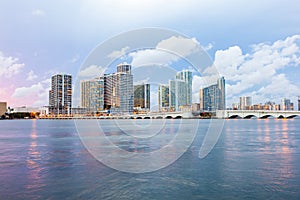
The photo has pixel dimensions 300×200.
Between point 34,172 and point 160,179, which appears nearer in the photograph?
point 160,179

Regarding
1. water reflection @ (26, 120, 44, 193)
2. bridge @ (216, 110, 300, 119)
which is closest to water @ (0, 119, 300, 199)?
water reflection @ (26, 120, 44, 193)

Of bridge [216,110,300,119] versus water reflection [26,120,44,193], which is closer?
water reflection [26,120,44,193]

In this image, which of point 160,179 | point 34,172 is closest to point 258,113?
→ point 160,179

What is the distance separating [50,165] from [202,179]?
768 centimetres

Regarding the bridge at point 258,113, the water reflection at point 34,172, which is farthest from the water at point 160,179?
the bridge at point 258,113

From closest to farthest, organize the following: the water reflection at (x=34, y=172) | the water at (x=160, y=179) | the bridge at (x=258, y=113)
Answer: the water at (x=160, y=179) < the water reflection at (x=34, y=172) < the bridge at (x=258, y=113)

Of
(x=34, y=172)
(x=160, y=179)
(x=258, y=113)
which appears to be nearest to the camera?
(x=160, y=179)

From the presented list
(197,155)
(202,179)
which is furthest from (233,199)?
(197,155)

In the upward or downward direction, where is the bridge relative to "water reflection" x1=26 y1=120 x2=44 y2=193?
upward

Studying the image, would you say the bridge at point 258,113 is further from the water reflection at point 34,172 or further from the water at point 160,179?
the water reflection at point 34,172

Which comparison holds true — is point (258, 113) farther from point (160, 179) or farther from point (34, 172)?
point (34, 172)

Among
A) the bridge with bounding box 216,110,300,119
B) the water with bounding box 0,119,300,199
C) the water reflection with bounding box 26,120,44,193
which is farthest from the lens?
the bridge with bounding box 216,110,300,119

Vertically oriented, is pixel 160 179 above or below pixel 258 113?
below

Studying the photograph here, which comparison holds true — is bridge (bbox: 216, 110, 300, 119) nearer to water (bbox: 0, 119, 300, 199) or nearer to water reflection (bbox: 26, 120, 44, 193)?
water (bbox: 0, 119, 300, 199)
